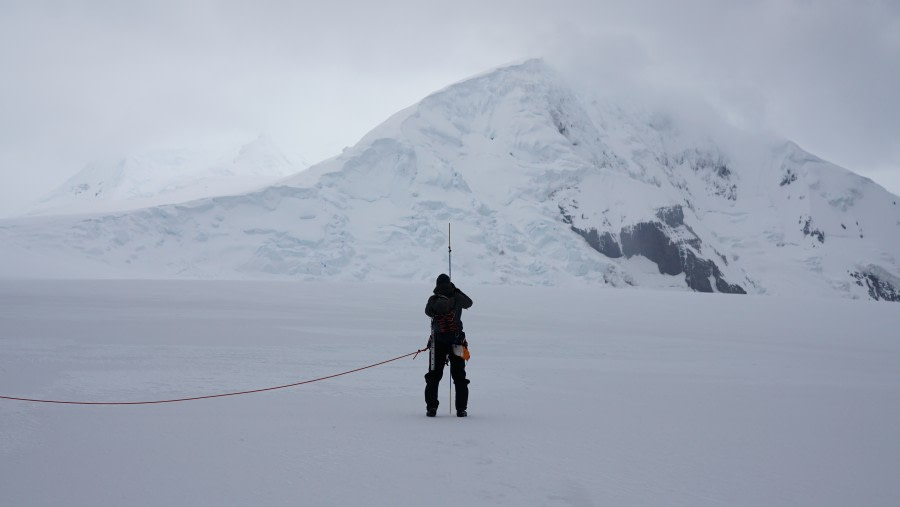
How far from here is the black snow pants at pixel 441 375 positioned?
6746 mm

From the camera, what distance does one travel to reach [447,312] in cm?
704

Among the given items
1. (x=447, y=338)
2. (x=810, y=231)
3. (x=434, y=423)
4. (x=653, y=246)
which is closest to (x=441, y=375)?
(x=447, y=338)

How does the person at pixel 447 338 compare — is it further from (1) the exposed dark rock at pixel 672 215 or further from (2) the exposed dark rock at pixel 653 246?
(1) the exposed dark rock at pixel 672 215

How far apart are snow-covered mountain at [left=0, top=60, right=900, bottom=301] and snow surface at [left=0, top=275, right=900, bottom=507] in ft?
119

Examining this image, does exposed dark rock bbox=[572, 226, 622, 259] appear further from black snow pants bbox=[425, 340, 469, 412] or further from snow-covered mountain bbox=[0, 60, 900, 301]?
black snow pants bbox=[425, 340, 469, 412]

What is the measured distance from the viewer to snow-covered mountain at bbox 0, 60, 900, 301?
48.4 m

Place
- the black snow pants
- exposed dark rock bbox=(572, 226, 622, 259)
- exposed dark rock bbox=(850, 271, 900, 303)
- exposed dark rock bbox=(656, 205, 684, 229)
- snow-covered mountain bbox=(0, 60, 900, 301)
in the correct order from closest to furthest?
the black snow pants
snow-covered mountain bbox=(0, 60, 900, 301)
exposed dark rock bbox=(572, 226, 622, 259)
exposed dark rock bbox=(656, 205, 684, 229)
exposed dark rock bbox=(850, 271, 900, 303)

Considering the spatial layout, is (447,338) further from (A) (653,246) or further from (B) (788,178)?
(B) (788,178)

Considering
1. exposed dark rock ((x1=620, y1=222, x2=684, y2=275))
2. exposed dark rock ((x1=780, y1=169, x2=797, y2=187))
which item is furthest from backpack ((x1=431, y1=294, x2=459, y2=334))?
exposed dark rock ((x1=780, y1=169, x2=797, y2=187))

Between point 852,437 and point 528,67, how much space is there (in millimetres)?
76621

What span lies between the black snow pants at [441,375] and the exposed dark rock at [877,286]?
92199mm

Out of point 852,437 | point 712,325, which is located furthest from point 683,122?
point 852,437

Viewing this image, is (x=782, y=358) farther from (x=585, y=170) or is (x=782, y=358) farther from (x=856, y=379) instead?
(x=585, y=170)

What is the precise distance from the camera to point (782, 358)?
41.0 feet
